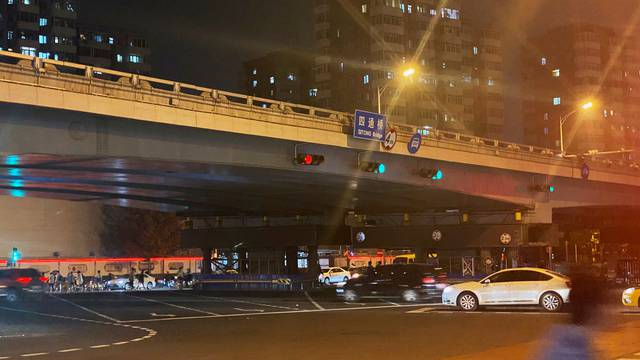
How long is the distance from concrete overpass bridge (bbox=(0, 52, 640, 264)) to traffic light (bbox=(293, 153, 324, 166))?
52 centimetres

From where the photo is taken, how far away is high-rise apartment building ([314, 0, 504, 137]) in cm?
12550

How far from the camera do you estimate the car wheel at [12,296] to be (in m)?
39.7

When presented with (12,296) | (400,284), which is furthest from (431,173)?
(12,296)

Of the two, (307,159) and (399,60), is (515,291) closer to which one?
(307,159)

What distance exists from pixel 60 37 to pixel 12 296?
98.2m

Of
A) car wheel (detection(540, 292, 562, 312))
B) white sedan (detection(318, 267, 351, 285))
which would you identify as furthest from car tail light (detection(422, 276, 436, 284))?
white sedan (detection(318, 267, 351, 285))

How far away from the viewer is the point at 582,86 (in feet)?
508

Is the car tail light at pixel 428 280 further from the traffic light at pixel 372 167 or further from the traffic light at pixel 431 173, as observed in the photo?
the traffic light at pixel 431 173

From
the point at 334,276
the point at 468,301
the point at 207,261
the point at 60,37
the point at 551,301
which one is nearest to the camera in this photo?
the point at 551,301

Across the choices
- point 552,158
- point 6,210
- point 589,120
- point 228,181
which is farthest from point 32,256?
point 589,120

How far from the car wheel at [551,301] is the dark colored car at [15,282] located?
1048 inches

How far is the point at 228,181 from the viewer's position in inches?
1550

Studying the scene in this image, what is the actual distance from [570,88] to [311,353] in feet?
501

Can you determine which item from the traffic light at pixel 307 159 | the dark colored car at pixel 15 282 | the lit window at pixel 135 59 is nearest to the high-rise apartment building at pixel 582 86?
the lit window at pixel 135 59
